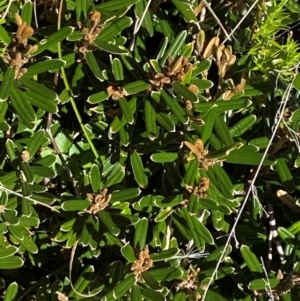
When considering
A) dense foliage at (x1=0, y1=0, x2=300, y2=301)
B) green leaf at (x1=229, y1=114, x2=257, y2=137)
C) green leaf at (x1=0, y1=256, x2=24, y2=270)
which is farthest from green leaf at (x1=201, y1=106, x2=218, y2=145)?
green leaf at (x1=0, y1=256, x2=24, y2=270)

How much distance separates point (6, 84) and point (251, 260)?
2.11 feet

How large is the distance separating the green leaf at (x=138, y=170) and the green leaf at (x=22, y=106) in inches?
9.1

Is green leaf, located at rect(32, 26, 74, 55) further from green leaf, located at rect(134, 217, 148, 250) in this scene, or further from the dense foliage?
green leaf, located at rect(134, 217, 148, 250)

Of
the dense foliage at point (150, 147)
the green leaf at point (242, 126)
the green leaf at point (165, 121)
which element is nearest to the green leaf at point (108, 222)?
the dense foliage at point (150, 147)

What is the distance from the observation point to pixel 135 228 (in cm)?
123

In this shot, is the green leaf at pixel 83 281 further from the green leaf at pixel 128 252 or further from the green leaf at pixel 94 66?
the green leaf at pixel 94 66

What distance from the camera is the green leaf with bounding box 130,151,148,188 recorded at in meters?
1.21

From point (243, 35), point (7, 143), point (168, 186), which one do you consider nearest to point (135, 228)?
point (168, 186)

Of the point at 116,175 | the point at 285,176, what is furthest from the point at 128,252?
the point at 285,176

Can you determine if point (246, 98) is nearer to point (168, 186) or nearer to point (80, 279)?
point (168, 186)

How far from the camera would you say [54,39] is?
1144 mm

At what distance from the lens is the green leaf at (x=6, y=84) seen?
3.57 ft

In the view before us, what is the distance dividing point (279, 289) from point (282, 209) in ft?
0.65

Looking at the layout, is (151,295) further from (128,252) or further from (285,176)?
(285,176)
